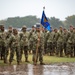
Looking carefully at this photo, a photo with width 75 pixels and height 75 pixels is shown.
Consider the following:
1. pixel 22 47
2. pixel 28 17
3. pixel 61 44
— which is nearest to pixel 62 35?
pixel 61 44

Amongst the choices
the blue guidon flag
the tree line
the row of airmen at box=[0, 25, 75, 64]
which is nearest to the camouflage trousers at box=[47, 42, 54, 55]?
the row of airmen at box=[0, 25, 75, 64]

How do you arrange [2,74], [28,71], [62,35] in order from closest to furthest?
[2,74], [28,71], [62,35]

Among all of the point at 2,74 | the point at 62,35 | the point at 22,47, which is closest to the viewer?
the point at 2,74

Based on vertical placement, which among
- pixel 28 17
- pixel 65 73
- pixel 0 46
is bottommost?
pixel 65 73

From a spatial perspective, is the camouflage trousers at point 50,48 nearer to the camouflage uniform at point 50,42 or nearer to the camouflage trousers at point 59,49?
the camouflage uniform at point 50,42

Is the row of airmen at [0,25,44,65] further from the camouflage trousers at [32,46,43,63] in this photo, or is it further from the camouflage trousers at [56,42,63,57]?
the camouflage trousers at [56,42,63,57]

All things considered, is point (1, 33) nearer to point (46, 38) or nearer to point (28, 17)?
point (46, 38)

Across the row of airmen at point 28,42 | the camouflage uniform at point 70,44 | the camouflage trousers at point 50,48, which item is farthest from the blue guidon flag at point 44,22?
the camouflage trousers at point 50,48

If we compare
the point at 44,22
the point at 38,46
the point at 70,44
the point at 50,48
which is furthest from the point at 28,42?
the point at 50,48

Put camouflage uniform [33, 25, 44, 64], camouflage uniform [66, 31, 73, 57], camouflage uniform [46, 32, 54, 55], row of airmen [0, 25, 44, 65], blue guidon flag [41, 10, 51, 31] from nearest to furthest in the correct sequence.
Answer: row of airmen [0, 25, 44, 65] < camouflage uniform [33, 25, 44, 64] < blue guidon flag [41, 10, 51, 31] < camouflage uniform [66, 31, 73, 57] < camouflage uniform [46, 32, 54, 55]

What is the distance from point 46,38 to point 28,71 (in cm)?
1125

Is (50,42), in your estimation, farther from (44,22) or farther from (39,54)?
(39,54)

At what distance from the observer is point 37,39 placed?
21.6 m

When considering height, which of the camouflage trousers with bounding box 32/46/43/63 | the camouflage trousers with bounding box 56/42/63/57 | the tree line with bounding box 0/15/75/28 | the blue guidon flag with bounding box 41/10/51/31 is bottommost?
the camouflage trousers with bounding box 32/46/43/63
